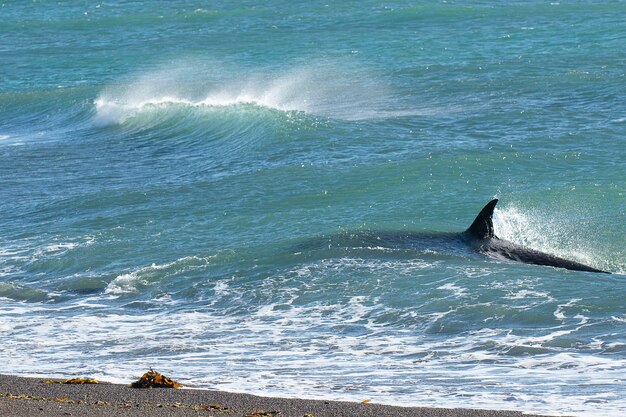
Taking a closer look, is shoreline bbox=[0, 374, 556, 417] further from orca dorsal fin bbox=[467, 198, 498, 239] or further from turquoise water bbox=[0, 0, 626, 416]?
orca dorsal fin bbox=[467, 198, 498, 239]

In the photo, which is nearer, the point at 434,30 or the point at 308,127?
the point at 308,127

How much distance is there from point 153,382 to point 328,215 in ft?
26.0

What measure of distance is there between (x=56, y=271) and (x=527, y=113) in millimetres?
12127

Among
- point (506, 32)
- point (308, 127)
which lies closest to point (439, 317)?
point (308, 127)

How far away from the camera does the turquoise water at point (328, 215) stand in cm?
1002

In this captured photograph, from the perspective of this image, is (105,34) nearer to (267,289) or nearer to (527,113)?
(527,113)

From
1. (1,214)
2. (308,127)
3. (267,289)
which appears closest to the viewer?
(267,289)

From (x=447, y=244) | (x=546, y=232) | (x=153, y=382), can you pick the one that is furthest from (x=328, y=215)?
(x=153, y=382)

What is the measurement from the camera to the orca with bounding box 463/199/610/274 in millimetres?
13422

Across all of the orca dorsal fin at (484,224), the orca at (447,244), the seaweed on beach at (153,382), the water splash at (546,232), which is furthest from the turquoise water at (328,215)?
the orca dorsal fin at (484,224)

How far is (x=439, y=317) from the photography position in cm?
1143

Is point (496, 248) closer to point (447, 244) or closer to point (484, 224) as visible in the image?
point (484, 224)

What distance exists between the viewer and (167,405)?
834 cm

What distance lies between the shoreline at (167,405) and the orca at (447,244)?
5.50m
